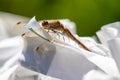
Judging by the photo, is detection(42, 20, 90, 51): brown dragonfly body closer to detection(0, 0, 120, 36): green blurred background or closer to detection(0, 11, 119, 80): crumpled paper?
detection(0, 11, 119, 80): crumpled paper

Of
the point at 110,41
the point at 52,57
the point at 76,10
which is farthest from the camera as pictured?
the point at 76,10

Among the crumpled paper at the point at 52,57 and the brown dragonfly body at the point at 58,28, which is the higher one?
the brown dragonfly body at the point at 58,28

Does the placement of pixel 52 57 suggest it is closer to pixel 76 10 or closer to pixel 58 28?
pixel 58 28

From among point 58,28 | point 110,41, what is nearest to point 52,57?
point 58,28

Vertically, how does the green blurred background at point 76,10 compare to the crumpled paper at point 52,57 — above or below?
below

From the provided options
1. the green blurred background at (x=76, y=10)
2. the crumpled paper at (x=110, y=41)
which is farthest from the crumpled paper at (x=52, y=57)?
the green blurred background at (x=76, y=10)

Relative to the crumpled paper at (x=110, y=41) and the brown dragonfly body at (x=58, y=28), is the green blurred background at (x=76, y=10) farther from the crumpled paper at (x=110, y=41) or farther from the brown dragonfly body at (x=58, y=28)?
the brown dragonfly body at (x=58, y=28)

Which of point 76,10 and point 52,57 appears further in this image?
point 76,10

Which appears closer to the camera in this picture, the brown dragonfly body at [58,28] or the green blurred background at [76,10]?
the brown dragonfly body at [58,28]

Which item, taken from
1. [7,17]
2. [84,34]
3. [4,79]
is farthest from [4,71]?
[84,34]
